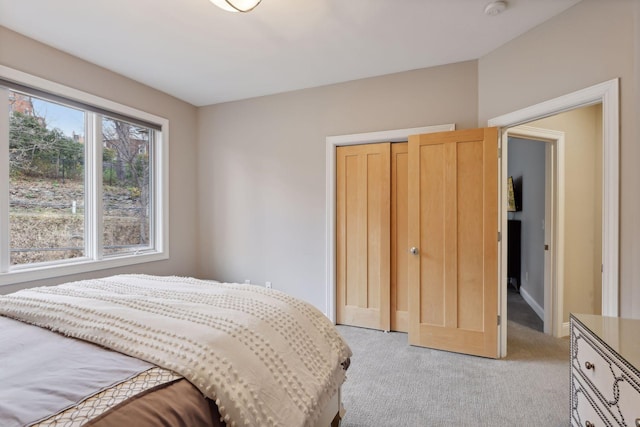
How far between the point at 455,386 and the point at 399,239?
4.72ft

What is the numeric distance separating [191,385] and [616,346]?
1.64 m

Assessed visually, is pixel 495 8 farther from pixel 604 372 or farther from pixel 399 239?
pixel 604 372

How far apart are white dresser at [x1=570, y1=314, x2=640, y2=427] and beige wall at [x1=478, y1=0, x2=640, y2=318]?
0.45 metres

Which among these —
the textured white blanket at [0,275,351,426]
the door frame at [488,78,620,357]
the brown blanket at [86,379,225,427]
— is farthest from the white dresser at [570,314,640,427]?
the brown blanket at [86,379,225,427]

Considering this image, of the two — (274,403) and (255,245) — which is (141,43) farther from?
(274,403)

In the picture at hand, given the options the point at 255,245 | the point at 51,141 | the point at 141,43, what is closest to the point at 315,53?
the point at 141,43

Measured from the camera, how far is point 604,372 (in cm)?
127

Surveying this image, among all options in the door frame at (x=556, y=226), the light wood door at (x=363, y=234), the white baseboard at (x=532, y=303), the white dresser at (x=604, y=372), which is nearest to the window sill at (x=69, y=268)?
the light wood door at (x=363, y=234)

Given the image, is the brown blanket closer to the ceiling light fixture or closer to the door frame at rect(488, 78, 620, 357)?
the ceiling light fixture

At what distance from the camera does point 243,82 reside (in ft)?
11.0

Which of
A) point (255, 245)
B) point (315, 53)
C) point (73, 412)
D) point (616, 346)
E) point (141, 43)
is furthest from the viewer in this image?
point (255, 245)

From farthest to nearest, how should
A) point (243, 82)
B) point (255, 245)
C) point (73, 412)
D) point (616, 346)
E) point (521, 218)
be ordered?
point (521, 218)
point (255, 245)
point (243, 82)
point (616, 346)
point (73, 412)

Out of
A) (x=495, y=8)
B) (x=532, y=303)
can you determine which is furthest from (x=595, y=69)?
(x=532, y=303)

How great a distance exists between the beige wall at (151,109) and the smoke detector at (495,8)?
11.4 feet
